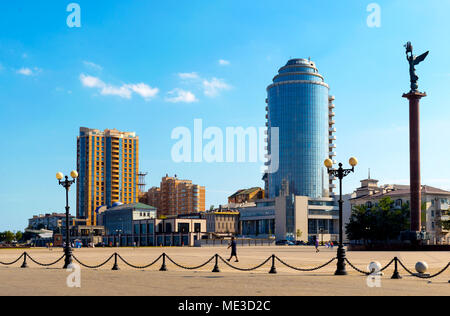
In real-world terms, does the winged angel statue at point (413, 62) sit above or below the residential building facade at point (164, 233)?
above

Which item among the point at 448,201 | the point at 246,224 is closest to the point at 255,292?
the point at 448,201

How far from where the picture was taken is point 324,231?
186 meters

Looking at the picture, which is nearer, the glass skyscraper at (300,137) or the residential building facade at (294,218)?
the residential building facade at (294,218)

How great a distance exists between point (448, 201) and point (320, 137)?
251ft

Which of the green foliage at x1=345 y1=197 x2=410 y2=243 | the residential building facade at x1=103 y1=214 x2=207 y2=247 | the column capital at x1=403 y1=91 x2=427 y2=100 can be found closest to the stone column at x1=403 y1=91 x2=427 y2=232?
the column capital at x1=403 y1=91 x2=427 y2=100

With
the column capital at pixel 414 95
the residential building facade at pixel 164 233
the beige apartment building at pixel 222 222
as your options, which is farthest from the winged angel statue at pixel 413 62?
the beige apartment building at pixel 222 222

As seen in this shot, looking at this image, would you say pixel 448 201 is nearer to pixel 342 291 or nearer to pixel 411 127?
pixel 411 127

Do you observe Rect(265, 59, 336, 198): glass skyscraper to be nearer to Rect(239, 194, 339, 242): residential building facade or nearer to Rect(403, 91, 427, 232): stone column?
Result: Rect(239, 194, 339, 242): residential building facade

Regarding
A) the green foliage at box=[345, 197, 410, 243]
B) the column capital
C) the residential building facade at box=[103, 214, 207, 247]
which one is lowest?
the residential building facade at box=[103, 214, 207, 247]

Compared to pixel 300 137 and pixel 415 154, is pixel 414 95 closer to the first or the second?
pixel 415 154

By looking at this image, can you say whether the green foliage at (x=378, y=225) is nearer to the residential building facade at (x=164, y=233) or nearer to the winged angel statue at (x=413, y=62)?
the winged angel statue at (x=413, y=62)

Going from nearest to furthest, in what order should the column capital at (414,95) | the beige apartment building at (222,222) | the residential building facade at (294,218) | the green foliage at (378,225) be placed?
the column capital at (414,95), the green foliage at (378,225), the residential building facade at (294,218), the beige apartment building at (222,222)

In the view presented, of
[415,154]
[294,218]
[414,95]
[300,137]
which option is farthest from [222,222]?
[414,95]

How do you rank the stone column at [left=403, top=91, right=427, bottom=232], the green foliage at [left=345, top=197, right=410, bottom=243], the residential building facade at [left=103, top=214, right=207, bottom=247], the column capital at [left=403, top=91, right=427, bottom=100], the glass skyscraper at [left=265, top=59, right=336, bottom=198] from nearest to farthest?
the stone column at [left=403, top=91, right=427, bottom=232] → the column capital at [left=403, top=91, right=427, bottom=100] → the green foliage at [left=345, top=197, right=410, bottom=243] → the residential building facade at [left=103, top=214, right=207, bottom=247] → the glass skyscraper at [left=265, top=59, right=336, bottom=198]
